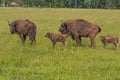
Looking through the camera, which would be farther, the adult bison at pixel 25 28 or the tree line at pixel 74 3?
the tree line at pixel 74 3

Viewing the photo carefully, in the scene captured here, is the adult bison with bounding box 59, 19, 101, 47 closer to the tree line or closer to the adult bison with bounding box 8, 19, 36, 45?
the adult bison with bounding box 8, 19, 36, 45

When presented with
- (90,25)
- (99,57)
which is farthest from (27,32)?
(99,57)

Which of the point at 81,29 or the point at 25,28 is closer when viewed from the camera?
the point at 81,29

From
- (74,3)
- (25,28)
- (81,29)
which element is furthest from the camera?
(74,3)

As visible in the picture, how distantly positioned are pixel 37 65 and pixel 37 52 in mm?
3390

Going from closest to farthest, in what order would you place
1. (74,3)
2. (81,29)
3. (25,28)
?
(81,29) < (25,28) < (74,3)

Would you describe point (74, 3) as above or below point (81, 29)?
below

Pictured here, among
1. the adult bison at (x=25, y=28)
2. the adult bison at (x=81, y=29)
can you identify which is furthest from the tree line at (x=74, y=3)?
the adult bison at (x=81, y=29)

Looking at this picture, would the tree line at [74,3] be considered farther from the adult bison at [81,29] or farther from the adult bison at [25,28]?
the adult bison at [81,29]

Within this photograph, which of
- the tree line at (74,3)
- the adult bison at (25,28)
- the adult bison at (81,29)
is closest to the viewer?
the adult bison at (81,29)

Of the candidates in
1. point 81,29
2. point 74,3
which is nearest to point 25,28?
point 81,29

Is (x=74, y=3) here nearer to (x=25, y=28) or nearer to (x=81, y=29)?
(x=25, y=28)

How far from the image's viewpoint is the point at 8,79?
10.1 m

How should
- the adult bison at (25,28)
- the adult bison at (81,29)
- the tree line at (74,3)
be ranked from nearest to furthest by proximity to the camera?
the adult bison at (81,29)
the adult bison at (25,28)
the tree line at (74,3)
